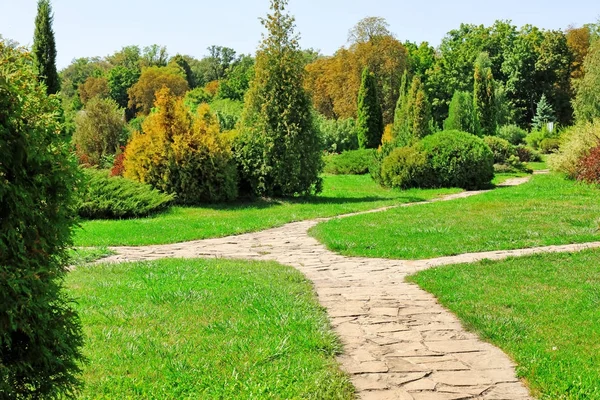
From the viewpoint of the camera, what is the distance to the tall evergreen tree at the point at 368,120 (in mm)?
35469

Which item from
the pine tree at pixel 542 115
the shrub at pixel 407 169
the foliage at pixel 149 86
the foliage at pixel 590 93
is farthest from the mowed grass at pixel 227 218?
the foliage at pixel 149 86

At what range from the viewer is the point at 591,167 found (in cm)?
1748

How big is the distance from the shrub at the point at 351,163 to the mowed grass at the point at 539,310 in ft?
67.5

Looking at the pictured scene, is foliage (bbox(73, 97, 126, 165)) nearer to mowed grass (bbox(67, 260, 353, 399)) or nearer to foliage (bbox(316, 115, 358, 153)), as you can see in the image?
foliage (bbox(316, 115, 358, 153))

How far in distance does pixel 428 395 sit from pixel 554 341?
61.6 inches

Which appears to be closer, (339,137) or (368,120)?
(368,120)

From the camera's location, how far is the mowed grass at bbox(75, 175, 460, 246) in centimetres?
1175

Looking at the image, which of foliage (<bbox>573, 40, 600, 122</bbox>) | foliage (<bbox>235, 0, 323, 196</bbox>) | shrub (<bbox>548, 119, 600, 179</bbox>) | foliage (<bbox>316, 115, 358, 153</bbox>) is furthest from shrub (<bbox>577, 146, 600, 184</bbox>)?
foliage (<bbox>316, 115, 358, 153</bbox>)

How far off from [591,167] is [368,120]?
61.8ft

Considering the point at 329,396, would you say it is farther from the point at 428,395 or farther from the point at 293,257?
the point at 293,257

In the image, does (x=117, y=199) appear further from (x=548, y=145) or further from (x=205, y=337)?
(x=548, y=145)

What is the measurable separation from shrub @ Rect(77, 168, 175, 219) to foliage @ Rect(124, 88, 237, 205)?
881 millimetres

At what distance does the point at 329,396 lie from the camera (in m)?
4.12

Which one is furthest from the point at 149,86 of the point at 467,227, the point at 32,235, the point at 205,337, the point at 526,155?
the point at 32,235
